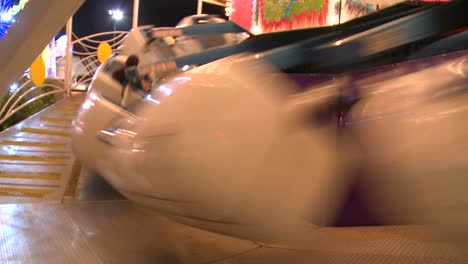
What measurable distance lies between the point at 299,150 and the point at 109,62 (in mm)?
2222

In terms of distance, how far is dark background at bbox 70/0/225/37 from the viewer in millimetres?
17852

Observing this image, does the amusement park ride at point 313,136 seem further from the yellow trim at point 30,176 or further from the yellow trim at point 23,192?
the yellow trim at point 30,176

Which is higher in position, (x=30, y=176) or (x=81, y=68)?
(x=81, y=68)

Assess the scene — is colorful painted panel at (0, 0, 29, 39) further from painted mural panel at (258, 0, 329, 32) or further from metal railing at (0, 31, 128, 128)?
painted mural panel at (258, 0, 329, 32)

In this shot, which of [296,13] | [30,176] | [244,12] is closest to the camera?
[30,176]

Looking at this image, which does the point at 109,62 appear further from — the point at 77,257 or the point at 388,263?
the point at 388,263

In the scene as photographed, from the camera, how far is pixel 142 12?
19688mm

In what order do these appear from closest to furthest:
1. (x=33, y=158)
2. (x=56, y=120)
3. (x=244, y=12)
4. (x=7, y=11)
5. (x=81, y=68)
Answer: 1. (x=33, y=158)
2. (x=244, y=12)
3. (x=56, y=120)
4. (x=7, y=11)
5. (x=81, y=68)

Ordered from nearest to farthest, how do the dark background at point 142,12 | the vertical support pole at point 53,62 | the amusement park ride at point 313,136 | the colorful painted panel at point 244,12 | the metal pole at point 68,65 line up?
1. the amusement park ride at point 313,136
2. the colorful painted panel at point 244,12
3. the metal pole at point 68,65
4. the vertical support pole at point 53,62
5. the dark background at point 142,12

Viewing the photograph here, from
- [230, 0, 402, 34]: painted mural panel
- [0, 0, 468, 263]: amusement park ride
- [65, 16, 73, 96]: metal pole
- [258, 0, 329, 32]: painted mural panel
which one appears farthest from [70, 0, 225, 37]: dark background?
[0, 0, 468, 263]: amusement park ride

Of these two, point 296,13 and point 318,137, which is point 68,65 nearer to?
point 296,13

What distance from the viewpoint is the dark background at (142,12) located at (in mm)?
17852

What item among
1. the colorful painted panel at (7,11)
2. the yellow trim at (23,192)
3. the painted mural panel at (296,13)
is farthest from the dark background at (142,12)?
the yellow trim at (23,192)

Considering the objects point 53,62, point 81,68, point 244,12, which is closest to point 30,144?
point 244,12
